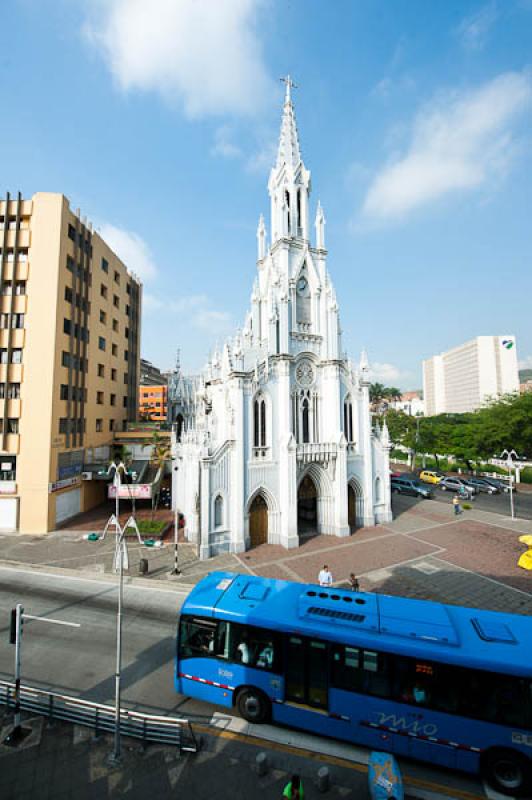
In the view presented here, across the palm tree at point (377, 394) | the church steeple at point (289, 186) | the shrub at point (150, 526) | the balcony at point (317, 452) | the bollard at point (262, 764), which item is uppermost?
the church steeple at point (289, 186)

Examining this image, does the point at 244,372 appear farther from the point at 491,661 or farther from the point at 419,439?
the point at 419,439

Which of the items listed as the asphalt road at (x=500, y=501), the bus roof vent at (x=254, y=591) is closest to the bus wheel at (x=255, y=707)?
the bus roof vent at (x=254, y=591)

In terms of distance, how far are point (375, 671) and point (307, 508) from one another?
22498 millimetres

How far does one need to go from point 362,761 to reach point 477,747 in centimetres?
254

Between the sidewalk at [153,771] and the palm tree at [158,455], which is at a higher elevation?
the palm tree at [158,455]

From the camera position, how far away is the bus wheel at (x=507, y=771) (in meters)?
7.43

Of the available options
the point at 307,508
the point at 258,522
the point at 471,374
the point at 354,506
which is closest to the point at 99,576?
the point at 258,522

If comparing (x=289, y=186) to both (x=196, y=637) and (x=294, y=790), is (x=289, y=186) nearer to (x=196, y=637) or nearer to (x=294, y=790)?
(x=196, y=637)

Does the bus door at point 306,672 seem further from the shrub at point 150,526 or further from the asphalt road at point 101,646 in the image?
the shrub at point 150,526

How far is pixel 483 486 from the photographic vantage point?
4275 cm

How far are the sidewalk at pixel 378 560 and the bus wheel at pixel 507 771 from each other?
30.6 ft

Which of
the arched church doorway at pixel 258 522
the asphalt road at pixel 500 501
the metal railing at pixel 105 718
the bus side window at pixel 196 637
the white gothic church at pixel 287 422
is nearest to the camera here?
the metal railing at pixel 105 718

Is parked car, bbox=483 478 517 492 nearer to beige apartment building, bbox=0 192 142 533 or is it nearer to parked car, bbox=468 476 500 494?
parked car, bbox=468 476 500 494

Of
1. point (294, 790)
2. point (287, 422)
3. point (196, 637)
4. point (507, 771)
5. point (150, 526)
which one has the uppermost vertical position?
point (287, 422)
